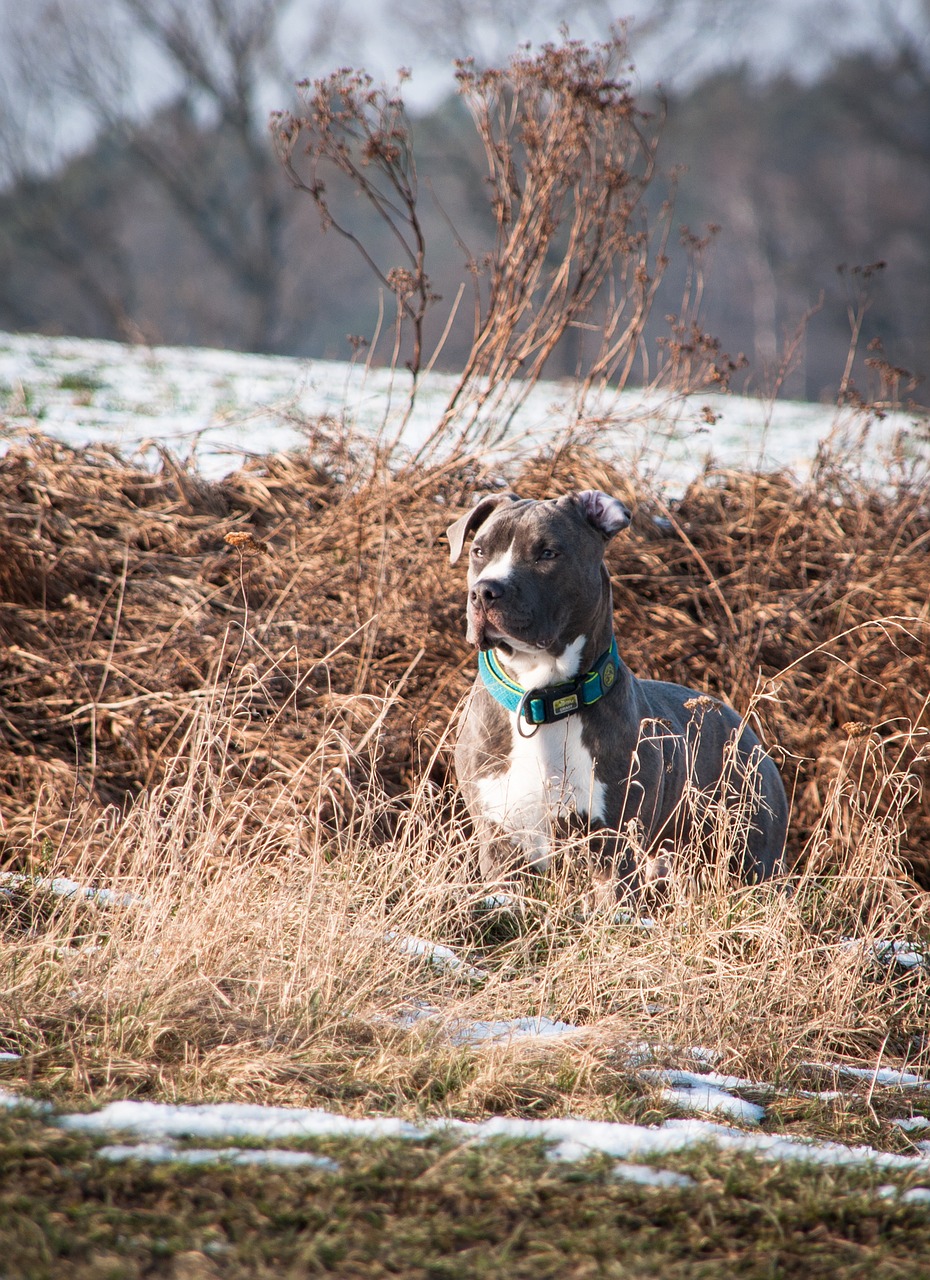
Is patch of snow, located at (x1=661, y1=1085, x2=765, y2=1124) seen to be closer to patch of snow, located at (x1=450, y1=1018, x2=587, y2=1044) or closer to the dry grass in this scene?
the dry grass

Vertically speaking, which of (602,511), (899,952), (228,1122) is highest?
(602,511)

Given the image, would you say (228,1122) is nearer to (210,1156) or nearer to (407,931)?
(210,1156)

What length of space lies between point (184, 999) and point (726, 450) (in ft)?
22.3

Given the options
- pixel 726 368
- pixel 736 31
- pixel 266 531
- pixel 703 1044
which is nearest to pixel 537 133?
pixel 726 368

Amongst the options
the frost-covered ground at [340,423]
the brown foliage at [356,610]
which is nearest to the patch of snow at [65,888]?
the frost-covered ground at [340,423]

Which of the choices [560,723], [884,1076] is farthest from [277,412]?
[884,1076]

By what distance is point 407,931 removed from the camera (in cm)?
340

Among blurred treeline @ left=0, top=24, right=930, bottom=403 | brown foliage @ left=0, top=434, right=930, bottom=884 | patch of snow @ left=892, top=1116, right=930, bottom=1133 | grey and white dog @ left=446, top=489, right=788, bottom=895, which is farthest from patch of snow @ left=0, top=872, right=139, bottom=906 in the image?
blurred treeline @ left=0, top=24, right=930, bottom=403

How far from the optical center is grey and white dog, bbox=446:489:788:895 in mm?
3625

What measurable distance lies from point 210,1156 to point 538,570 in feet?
6.96

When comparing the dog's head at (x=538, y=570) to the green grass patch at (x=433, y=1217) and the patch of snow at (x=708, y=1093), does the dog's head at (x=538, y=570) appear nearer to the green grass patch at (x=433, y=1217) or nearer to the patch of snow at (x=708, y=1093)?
the patch of snow at (x=708, y=1093)

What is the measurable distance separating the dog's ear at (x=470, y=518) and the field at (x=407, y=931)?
2.29 ft

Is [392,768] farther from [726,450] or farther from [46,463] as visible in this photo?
[726,450]

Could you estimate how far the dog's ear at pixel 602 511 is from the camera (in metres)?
3.78
